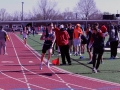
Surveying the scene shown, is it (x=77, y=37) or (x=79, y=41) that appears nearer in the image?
(x=77, y=37)

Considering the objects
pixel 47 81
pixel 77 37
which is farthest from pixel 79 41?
pixel 47 81

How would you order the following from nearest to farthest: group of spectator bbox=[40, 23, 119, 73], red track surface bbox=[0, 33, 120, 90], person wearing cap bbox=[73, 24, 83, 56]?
red track surface bbox=[0, 33, 120, 90], group of spectator bbox=[40, 23, 119, 73], person wearing cap bbox=[73, 24, 83, 56]

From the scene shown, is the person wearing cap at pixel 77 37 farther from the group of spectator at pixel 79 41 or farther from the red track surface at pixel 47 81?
the red track surface at pixel 47 81

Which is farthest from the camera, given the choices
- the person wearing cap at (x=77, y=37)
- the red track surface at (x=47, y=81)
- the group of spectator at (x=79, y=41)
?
the person wearing cap at (x=77, y=37)

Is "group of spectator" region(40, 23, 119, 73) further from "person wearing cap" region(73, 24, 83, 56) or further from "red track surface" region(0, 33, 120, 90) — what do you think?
"red track surface" region(0, 33, 120, 90)

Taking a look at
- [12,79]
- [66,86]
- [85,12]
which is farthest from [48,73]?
[85,12]

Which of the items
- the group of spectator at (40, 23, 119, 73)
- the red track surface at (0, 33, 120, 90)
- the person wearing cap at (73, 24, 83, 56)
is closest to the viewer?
the red track surface at (0, 33, 120, 90)

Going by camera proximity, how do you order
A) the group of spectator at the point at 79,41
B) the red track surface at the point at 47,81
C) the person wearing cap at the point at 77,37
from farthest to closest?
the person wearing cap at the point at 77,37
the group of spectator at the point at 79,41
the red track surface at the point at 47,81

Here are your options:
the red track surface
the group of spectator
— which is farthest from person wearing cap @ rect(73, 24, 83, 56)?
the red track surface

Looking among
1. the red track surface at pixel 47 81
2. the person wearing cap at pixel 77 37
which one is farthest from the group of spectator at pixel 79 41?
the red track surface at pixel 47 81

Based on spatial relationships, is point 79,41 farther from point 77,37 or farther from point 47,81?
point 47,81

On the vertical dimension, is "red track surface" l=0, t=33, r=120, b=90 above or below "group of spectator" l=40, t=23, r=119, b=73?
below

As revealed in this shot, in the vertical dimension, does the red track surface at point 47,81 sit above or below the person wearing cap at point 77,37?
below

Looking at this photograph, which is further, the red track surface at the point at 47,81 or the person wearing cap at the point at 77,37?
the person wearing cap at the point at 77,37
